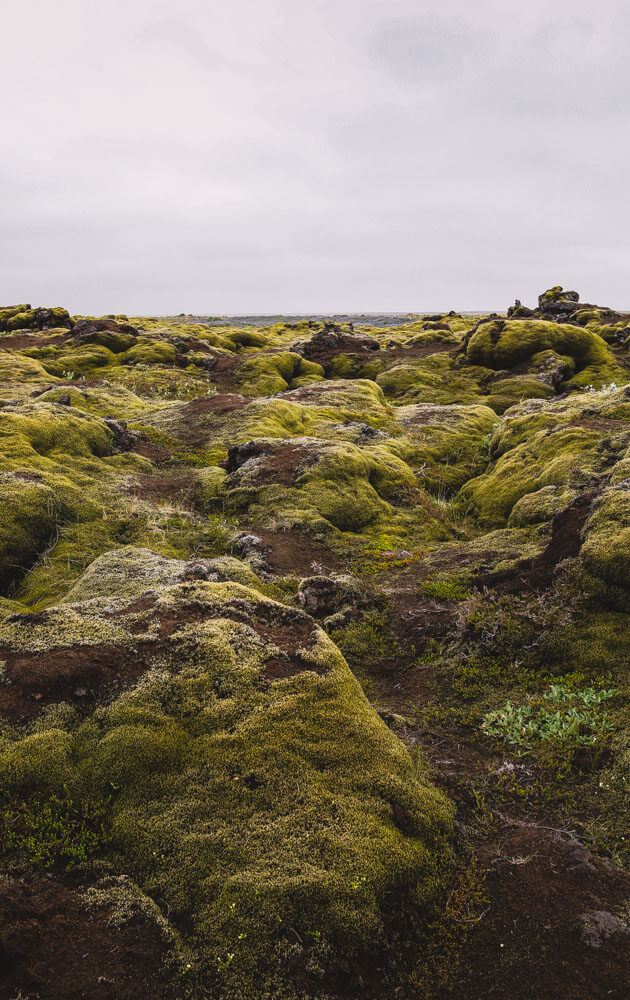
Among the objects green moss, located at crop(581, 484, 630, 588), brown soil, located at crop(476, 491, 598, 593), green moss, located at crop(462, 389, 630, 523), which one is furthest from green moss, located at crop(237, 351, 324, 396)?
green moss, located at crop(581, 484, 630, 588)

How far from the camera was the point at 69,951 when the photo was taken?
3250 mm

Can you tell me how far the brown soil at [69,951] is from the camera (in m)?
3.04

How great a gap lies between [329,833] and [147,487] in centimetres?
1220

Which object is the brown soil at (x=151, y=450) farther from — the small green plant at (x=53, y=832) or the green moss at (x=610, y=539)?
the small green plant at (x=53, y=832)

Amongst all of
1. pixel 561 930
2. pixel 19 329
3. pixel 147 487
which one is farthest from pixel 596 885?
pixel 19 329

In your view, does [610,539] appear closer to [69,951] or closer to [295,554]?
[295,554]

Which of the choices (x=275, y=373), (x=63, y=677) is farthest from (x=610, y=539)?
(x=275, y=373)

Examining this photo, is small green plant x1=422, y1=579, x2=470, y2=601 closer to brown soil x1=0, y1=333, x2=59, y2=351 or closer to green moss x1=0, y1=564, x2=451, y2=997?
green moss x1=0, y1=564, x2=451, y2=997

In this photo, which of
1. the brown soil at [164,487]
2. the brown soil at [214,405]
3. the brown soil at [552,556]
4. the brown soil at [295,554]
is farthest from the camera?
the brown soil at [214,405]

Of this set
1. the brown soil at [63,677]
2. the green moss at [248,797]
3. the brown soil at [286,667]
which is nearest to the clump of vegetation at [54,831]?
the green moss at [248,797]

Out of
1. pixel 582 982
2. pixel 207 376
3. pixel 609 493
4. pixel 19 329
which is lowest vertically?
pixel 582 982

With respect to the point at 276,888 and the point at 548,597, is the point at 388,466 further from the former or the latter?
the point at 276,888

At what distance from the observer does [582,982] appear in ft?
10.8

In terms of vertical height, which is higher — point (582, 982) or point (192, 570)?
point (192, 570)
